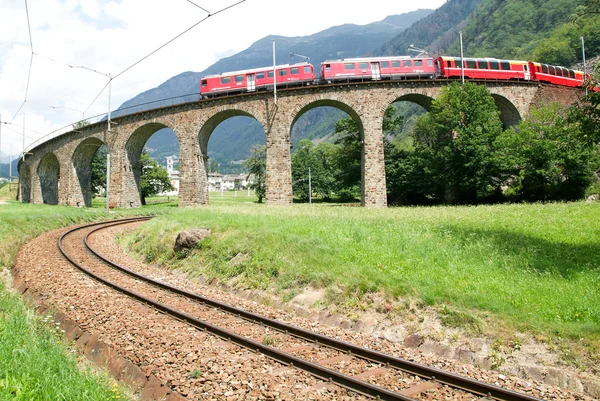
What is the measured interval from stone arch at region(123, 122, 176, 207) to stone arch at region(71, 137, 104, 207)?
5.90m

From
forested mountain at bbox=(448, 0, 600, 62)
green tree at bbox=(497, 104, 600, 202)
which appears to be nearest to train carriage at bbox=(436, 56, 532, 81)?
green tree at bbox=(497, 104, 600, 202)

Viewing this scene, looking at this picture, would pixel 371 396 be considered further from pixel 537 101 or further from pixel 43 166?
pixel 43 166

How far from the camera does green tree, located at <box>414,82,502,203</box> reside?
29.8m

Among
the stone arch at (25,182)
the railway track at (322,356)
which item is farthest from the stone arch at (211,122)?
the stone arch at (25,182)

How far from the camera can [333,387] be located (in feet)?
18.9

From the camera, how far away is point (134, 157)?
44094mm

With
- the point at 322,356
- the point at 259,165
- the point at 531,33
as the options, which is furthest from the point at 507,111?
the point at 531,33

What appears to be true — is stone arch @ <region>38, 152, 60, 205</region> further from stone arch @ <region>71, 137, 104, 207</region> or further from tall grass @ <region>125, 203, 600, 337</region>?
tall grass @ <region>125, 203, 600, 337</region>

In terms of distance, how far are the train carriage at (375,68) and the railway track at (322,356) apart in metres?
28.2

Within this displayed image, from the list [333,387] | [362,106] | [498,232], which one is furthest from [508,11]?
[333,387]

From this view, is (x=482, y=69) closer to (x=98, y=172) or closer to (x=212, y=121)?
(x=212, y=121)

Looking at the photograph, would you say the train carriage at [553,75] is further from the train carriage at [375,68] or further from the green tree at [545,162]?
the train carriage at [375,68]

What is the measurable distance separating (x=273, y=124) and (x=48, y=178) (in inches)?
1587

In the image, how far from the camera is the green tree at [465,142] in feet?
97.9
